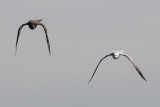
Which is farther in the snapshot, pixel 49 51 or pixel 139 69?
pixel 139 69

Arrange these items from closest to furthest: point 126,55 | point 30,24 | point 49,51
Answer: point 49,51 → point 30,24 → point 126,55

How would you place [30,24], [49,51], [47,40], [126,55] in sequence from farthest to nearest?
[126,55] < [30,24] < [47,40] < [49,51]

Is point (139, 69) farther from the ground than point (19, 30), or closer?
closer

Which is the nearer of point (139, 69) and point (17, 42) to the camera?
point (17, 42)

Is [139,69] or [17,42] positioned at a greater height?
[17,42]

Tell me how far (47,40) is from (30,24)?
7.70 meters

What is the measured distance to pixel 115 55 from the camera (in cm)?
10769

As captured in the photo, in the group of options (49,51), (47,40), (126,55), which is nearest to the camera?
(49,51)

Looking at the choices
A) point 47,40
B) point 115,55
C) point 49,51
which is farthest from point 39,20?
point 115,55

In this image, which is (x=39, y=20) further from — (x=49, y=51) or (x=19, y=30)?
(x=49, y=51)

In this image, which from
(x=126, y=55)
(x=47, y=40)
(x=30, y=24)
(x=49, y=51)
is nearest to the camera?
(x=49, y=51)

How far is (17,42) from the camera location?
279ft

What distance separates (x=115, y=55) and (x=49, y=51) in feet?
89.8

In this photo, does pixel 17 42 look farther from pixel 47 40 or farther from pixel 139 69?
pixel 139 69
